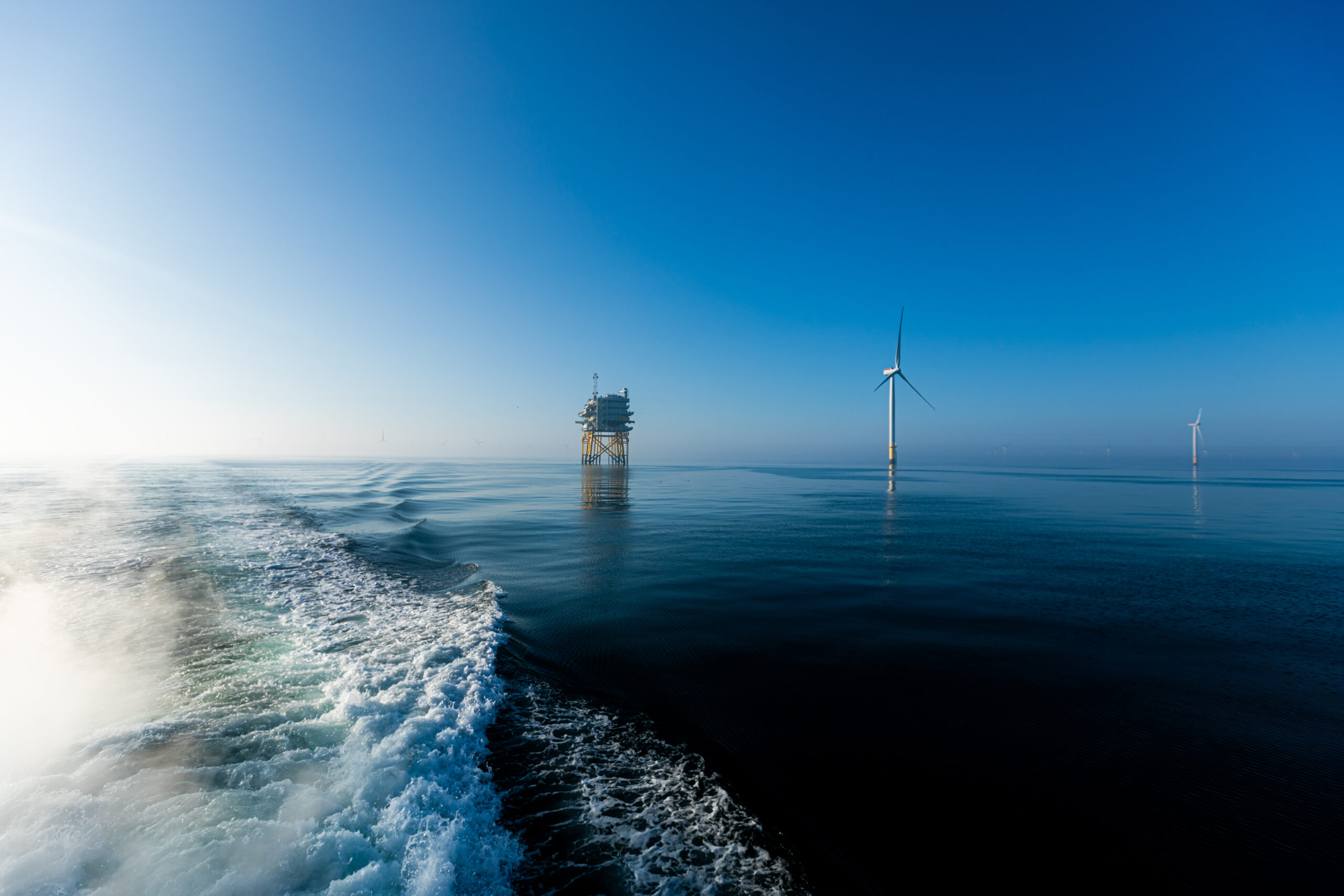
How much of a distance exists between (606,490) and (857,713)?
119 feet

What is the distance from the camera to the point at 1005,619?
9.44m

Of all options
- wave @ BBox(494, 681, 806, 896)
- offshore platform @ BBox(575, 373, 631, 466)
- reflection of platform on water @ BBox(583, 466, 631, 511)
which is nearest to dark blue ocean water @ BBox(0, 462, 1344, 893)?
wave @ BBox(494, 681, 806, 896)

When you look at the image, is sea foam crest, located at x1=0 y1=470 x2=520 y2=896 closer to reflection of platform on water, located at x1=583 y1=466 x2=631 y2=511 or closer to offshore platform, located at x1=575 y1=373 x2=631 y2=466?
reflection of platform on water, located at x1=583 y1=466 x2=631 y2=511

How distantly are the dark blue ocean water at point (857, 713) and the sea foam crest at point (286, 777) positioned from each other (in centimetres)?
7

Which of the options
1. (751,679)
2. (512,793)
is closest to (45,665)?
(512,793)

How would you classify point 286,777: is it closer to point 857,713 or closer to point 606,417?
point 857,713

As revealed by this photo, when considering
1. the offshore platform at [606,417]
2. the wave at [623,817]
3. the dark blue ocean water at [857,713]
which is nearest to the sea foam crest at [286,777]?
the dark blue ocean water at [857,713]

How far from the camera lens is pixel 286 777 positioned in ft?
15.3

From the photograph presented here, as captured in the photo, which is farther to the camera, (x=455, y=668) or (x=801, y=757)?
(x=455, y=668)

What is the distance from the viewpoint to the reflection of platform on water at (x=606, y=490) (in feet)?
97.6

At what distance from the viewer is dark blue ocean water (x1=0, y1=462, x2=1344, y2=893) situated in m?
3.86

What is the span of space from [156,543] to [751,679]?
65.3 ft

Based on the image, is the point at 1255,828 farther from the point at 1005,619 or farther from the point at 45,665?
the point at 45,665

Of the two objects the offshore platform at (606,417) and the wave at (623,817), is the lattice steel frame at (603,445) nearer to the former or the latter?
the offshore platform at (606,417)
